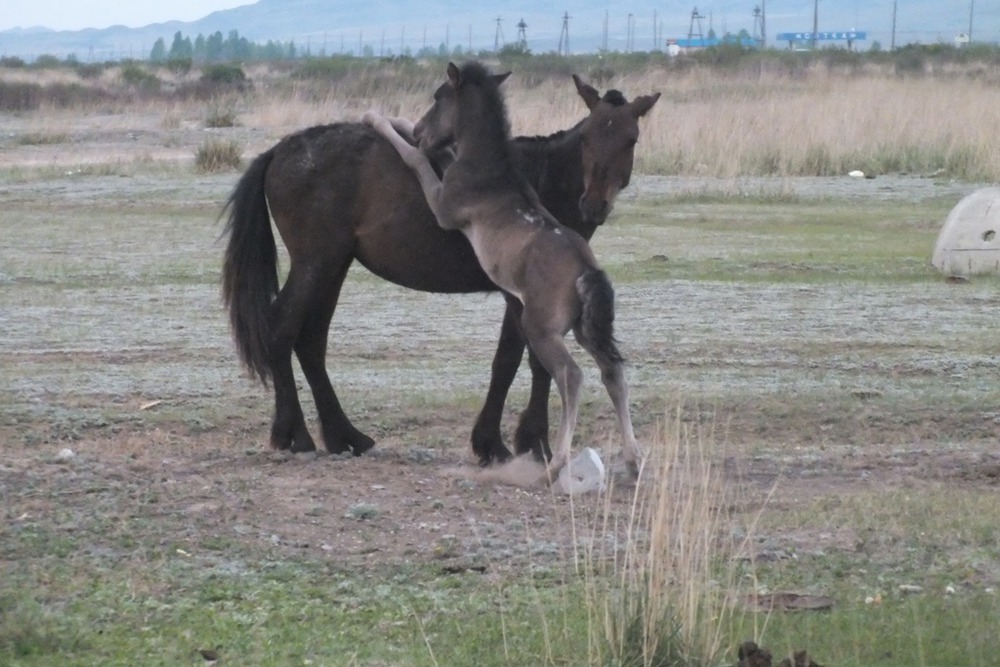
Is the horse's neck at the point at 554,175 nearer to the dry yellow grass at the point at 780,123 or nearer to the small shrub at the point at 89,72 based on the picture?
the dry yellow grass at the point at 780,123

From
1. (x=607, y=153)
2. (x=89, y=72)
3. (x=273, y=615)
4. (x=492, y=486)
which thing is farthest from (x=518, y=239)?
(x=89, y=72)

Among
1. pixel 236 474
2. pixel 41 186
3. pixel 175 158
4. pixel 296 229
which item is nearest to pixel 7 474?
pixel 236 474

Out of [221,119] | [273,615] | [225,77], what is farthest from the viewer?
[225,77]

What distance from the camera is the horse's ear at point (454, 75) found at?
8203 millimetres

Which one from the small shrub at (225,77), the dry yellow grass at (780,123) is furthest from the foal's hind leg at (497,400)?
the small shrub at (225,77)

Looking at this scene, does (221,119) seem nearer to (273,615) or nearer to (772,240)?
(772,240)

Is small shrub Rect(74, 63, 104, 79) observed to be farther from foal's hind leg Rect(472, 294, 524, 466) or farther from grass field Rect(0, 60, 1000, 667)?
foal's hind leg Rect(472, 294, 524, 466)

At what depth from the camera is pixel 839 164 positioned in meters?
27.9

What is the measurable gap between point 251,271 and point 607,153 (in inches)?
91.1

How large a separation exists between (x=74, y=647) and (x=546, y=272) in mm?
3208

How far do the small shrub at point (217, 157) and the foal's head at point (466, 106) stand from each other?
1921cm

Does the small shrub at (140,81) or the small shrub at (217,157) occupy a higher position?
the small shrub at (140,81)

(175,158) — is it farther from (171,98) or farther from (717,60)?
(717,60)

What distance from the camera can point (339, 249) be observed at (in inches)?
342
